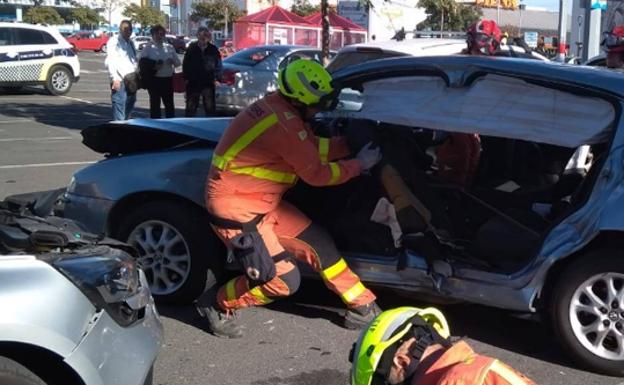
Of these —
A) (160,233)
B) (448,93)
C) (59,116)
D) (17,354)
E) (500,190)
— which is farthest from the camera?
(59,116)

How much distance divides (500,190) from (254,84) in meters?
9.69

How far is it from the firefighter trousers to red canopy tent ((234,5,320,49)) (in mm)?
20071

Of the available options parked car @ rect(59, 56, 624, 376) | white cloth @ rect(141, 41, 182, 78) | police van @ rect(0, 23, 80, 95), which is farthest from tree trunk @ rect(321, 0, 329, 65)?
police van @ rect(0, 23, 80, 95)

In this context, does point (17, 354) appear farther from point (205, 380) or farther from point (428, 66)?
Result: point (428, 66)

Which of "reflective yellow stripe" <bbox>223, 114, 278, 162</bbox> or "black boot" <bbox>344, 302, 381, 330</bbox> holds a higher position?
"reflective yellow stripe" <bbox>223, 114, 278, 162</bbox>

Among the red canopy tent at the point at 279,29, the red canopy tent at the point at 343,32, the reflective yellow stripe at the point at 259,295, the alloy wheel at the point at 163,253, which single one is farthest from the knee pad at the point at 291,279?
the red canopy tent at the point at 279,29

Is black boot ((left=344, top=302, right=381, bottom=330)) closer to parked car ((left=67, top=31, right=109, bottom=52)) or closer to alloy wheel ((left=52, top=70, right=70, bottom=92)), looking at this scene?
alloy wheel ((left=52, top=70, right=70, bottom=92))

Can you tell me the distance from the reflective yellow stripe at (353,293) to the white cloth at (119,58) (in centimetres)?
818

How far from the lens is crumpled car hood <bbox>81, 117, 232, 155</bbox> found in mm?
5191

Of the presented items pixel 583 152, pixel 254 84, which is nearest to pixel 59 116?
pixel 254 84

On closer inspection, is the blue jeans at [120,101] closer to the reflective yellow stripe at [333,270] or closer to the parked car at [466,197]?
the parked car at [466,197]

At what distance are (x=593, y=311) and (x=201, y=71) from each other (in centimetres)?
940

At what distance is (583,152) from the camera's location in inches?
211

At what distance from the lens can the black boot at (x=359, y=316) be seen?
473cm
